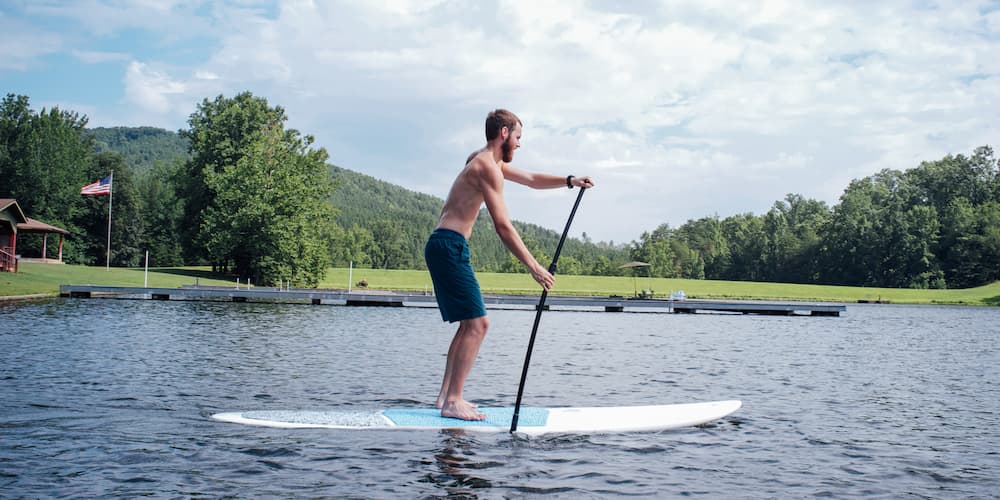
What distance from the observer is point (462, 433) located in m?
7.73

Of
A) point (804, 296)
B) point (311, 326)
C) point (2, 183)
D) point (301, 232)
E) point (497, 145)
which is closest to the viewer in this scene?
point (497, 145)

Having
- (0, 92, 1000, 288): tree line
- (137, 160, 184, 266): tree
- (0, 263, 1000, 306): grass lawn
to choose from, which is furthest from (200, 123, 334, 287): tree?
(137, 160, 184, 266): tree

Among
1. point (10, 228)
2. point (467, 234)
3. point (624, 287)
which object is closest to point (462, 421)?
point (467, 234)

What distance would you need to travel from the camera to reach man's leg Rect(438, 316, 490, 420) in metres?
7.58

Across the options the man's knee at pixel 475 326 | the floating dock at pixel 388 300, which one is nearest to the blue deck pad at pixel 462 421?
the man's knee at pixel 475 326

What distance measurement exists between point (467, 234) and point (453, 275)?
1.45 ft

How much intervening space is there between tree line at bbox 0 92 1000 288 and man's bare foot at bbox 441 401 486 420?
5458 centimetres

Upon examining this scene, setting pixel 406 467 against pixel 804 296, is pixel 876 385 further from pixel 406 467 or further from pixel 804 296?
pixel 804 296

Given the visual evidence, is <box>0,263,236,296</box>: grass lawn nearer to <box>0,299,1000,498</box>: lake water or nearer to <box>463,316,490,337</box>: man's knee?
<box>0,299,1000,498</box>: lake water

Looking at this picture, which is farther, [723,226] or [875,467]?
[723,226]

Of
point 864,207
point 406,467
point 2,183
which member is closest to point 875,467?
point 406,467

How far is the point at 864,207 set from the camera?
10762 cm

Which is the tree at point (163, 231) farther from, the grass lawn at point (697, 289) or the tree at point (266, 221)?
the tree at point (266, 221)

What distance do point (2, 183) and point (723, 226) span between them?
113m
